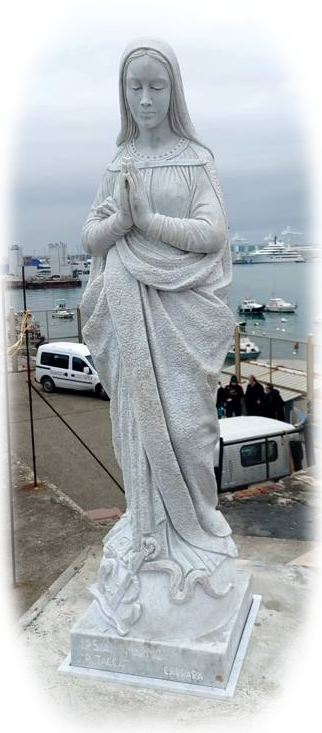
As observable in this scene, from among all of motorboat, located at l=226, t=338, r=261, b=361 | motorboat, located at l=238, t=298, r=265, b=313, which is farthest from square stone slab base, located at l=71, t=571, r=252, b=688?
motorboat, located at l=238, t=298, r=265, b=313

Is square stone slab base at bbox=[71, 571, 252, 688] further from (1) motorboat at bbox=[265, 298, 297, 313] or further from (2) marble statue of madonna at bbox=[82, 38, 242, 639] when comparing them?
(1) motorboat at bbox=[265, 298, 297, 313]

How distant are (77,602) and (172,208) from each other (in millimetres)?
2769

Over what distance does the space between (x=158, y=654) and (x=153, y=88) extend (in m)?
3.26

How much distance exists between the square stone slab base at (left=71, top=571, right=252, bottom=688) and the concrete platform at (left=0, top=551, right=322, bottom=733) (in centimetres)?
10

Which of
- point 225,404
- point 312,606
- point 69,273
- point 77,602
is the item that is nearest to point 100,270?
point 77,602

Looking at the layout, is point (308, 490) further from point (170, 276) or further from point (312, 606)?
point (170, 276)

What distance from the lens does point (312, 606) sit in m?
4.39

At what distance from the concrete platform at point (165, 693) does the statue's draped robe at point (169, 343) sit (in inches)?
25.6

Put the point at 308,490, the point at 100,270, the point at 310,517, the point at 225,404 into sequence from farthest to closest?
the point at 225,404
the point at 308,490
the point at 310,517
the point at 100,270

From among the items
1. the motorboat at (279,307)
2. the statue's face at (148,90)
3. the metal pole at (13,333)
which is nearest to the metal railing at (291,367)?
the metal pole at (13,333)

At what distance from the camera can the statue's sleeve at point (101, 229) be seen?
3.72 meters

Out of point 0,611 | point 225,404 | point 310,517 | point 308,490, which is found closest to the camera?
point 0,611

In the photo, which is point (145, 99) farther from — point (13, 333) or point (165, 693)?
point (13, 333)

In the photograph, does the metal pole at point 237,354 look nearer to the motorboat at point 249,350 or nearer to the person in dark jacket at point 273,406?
the motorboat at point 249,350
